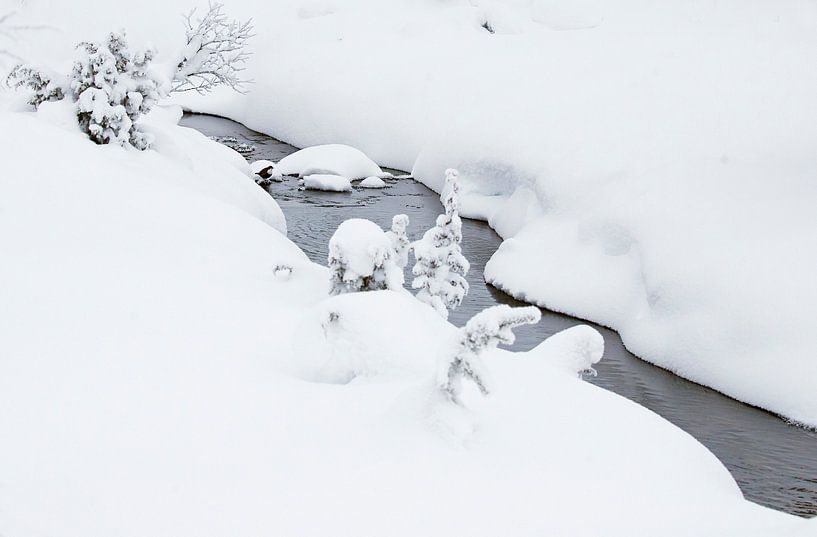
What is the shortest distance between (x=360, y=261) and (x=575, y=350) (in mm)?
3806

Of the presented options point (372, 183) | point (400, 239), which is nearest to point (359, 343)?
point (400, 239)

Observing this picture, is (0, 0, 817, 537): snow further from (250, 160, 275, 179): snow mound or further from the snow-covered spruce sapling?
(250, 160, 275, 179): snow mound

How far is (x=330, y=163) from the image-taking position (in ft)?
114

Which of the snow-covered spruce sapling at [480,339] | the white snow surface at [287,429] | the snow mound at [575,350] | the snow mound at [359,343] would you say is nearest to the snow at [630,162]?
the snow mound at [575,350]

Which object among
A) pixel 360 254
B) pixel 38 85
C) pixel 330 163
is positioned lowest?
pixel 330 163

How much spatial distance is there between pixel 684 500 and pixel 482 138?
82.3ft

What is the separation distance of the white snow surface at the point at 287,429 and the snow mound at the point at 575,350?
0.20ft

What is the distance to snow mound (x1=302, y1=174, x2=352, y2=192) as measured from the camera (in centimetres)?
3300

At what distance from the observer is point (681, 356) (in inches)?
738

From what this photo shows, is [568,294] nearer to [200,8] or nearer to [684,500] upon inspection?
[684,500]

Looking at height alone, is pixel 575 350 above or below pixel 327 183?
above

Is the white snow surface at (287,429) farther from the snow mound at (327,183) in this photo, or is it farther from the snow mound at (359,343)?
the snow mound at (327,183)

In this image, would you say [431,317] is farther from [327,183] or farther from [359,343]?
[327,183]

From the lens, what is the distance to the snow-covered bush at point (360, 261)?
13375mm
